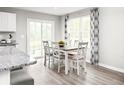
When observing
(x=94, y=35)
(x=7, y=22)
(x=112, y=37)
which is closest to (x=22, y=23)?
(x=7, y=22)

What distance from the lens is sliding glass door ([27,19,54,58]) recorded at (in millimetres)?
5522

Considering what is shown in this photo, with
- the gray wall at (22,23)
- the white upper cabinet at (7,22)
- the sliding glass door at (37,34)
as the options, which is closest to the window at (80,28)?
the sliding glass door at (37,34)

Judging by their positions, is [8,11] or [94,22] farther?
[8,11]

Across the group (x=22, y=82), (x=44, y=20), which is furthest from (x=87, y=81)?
(x=44, y=20)

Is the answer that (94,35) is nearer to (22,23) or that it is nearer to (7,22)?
(22,23)

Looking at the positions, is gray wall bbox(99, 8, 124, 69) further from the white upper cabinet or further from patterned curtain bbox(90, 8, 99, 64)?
the white upper cabinet

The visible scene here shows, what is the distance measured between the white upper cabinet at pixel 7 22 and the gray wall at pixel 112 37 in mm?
3628

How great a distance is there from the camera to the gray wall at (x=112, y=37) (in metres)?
3.59

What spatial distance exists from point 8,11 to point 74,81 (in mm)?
4092

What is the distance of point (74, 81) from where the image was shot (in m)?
2.86

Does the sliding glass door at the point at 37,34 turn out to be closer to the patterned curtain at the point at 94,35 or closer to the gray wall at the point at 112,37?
the patterned curtain at the point at 94,35

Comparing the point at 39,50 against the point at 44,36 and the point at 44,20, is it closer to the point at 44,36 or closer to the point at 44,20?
the point at 44,36

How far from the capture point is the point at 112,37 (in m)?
3.84

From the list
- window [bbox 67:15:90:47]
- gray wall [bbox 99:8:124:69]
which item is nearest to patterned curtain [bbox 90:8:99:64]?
gray wall [bbox 99:8:124:69]
